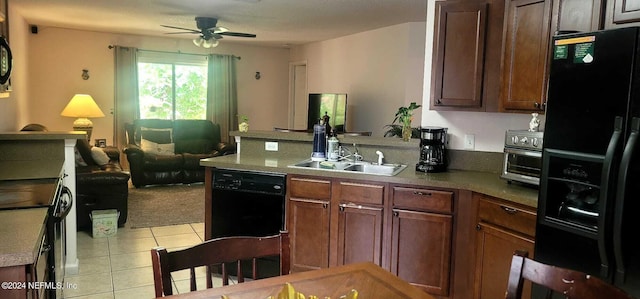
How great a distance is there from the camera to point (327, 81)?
8016mm

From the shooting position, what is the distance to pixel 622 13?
2.22 m

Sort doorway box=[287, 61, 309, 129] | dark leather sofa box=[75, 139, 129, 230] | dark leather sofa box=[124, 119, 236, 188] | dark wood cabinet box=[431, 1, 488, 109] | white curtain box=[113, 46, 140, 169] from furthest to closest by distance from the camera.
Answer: doorway box=[287, 61, 309, 129] → white curtain box=[113, 46, 140, 169] → dark leather sofa box=[124, 119, 236, 188] → dark leather sofa box=[75, 139, 129, 230] → dark wood cabinet box=[431, 1, 488, 109]

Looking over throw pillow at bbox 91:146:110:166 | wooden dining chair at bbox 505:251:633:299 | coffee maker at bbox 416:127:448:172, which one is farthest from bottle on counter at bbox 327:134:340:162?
throw pillow at bbox 91:146:110:166

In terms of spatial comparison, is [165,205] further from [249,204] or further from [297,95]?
[297,95]

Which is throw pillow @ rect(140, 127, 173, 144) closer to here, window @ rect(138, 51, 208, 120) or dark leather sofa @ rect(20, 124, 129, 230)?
window @ rect(138, 51, 208, 120)

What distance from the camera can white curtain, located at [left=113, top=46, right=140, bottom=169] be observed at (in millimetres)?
7906

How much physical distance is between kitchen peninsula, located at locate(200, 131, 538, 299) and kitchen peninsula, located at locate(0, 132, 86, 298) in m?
1.06

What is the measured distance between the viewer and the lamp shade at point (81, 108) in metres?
7.16

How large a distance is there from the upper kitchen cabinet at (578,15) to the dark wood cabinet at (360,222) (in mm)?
1421

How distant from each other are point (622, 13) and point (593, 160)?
2.55 ft

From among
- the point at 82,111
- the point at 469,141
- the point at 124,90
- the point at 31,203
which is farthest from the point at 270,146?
the point at 124,90

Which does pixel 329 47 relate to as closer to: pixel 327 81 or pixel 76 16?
pixel 327 81

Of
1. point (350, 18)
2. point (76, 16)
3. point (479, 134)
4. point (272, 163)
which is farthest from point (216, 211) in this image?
point (76, 16)

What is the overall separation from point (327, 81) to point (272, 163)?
4757mm
